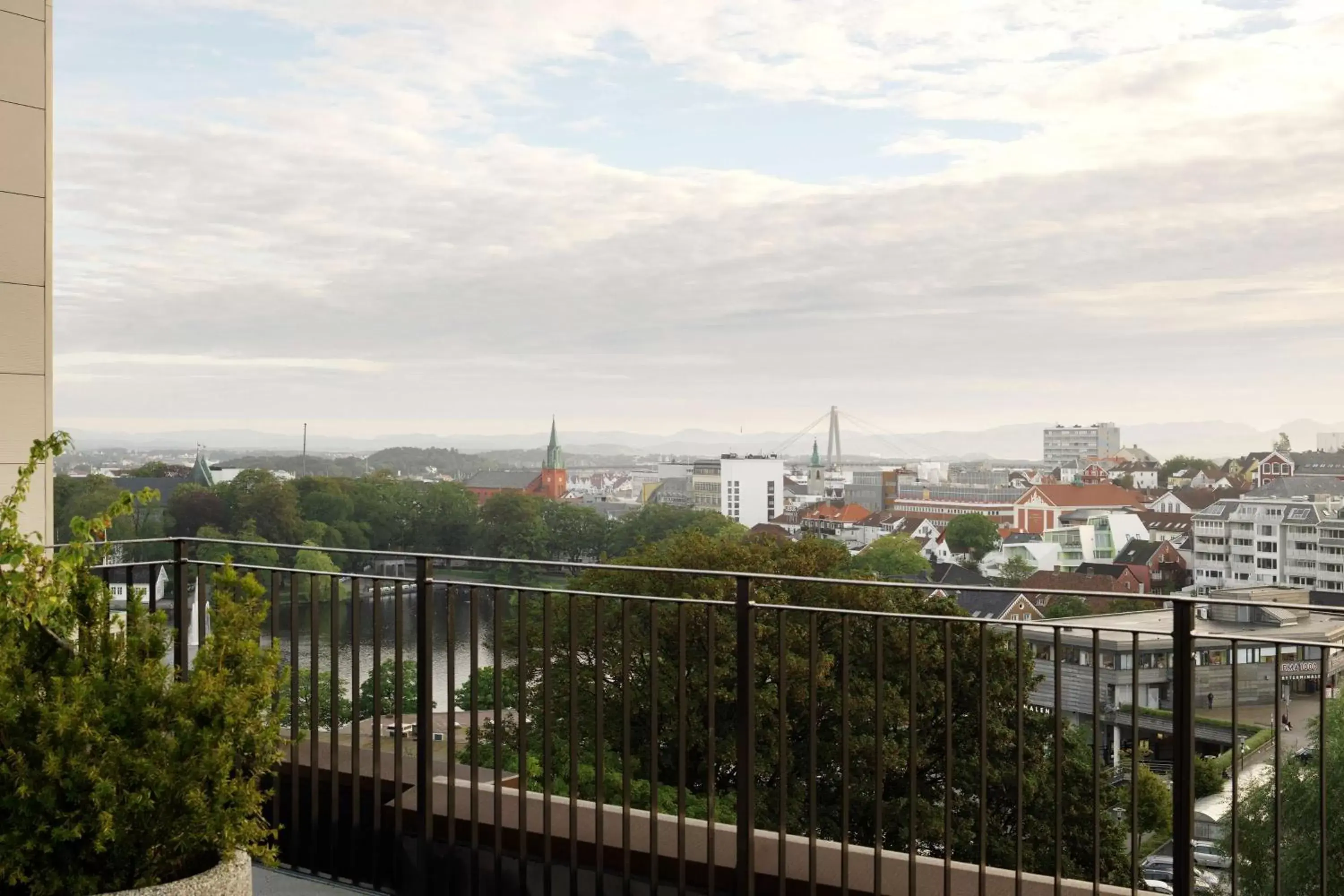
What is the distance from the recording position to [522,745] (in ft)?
10.6

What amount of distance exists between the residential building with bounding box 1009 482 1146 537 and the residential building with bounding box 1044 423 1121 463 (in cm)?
458

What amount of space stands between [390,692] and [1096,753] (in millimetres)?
17235

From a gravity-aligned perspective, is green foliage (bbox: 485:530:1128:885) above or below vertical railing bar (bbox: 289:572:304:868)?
below

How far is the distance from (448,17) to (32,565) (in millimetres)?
66586

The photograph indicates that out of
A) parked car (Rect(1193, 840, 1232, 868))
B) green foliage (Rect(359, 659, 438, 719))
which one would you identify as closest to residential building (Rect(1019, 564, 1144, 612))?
parked car (Rect(1193, 840, 1232, 868))

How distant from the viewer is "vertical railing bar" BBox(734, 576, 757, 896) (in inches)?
115

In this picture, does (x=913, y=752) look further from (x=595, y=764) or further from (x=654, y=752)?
(x=595, y=764)

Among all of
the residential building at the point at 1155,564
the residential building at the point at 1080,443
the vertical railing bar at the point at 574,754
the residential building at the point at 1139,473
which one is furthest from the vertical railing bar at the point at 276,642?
the residential building at the point at 1080,443

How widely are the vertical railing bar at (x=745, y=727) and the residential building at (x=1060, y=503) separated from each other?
165ft

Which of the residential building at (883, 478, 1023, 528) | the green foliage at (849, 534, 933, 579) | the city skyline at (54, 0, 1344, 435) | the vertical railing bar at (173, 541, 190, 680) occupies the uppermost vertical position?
the city skyline at (54, 0, 1344, 435)

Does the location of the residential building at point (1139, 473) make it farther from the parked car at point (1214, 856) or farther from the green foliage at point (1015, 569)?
the parked car at point (1214, 856)

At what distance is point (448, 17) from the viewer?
6328 cm

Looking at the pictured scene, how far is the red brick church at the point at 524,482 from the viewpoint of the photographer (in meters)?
50.9

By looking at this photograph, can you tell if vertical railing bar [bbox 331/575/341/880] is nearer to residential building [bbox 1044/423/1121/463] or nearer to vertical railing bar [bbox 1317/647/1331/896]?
vertical railing bar [bbox 1317/647/1331/896]
